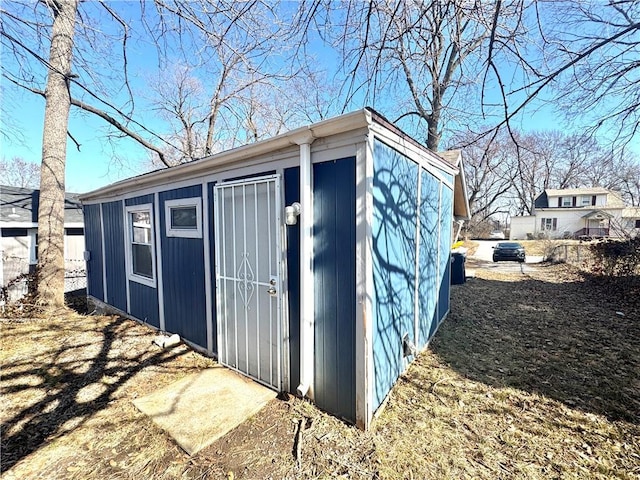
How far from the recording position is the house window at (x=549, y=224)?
30766mm

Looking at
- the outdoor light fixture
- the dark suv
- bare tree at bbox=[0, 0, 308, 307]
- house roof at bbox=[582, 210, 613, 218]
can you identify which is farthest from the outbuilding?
house roof at bbox=[582, 210, 613, 218]

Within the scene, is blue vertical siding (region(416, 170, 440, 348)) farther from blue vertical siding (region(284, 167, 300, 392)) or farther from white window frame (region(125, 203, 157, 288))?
white window frame (region(125, 203, 157, 288))

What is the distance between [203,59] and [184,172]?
61.1 inches

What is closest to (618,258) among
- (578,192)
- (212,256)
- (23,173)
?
(212,256)

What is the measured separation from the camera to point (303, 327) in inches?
110

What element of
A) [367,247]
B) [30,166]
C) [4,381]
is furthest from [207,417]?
[30,166]

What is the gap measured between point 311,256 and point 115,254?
553cm

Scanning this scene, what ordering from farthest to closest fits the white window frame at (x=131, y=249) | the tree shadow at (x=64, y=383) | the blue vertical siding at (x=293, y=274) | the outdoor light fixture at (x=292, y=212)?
the white window frame at (x=131, y=249)
the blue vertical siding at (x=293, y=274)
the outdoor light fixture at (x=292, y=212)
the tree shadow at (x=64, y=383)

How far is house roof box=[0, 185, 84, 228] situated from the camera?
31.2 feet

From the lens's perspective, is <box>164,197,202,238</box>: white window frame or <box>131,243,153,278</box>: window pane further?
<box>131,243,153,278</box>: window pane

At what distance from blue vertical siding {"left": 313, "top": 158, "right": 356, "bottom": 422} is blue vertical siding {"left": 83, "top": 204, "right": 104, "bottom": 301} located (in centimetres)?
651

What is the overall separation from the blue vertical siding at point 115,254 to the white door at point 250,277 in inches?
140

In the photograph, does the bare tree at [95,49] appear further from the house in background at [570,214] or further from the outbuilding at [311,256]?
the house in background at [570,214]

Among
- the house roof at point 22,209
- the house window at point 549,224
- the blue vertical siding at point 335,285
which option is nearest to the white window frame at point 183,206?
the blue vertical siding at point 335,285
